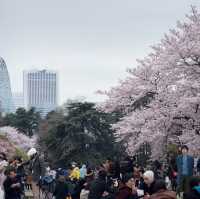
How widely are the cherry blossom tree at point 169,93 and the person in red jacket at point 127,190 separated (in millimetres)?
14178

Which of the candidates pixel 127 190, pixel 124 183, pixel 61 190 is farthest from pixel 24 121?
pixel 127 190

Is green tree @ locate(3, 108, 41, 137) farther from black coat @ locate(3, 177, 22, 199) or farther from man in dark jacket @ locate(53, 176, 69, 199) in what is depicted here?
black coat @ locate(3, 177, 22, 199)

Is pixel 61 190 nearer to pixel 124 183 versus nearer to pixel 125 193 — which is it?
pixel 124 183

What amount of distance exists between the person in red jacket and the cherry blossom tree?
14.2 m

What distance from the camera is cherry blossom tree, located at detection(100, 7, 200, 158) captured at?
80.3 feet

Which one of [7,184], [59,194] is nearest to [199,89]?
[59,194]

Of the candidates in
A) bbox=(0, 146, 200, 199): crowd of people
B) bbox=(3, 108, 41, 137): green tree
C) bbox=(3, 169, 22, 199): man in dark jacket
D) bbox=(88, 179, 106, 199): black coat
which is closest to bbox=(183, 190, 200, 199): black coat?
bbox=(0, 146, 200, 199): crowd of people

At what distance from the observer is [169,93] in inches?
1035

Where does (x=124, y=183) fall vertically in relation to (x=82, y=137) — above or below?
above

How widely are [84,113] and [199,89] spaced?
95.9 feet

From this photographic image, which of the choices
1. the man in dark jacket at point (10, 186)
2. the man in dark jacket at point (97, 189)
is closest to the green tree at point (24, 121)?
the man in dark jacket at point (10, 186)

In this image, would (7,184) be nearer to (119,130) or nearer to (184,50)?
(184,50)

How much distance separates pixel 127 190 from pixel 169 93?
17.5 m

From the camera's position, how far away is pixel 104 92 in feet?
109
